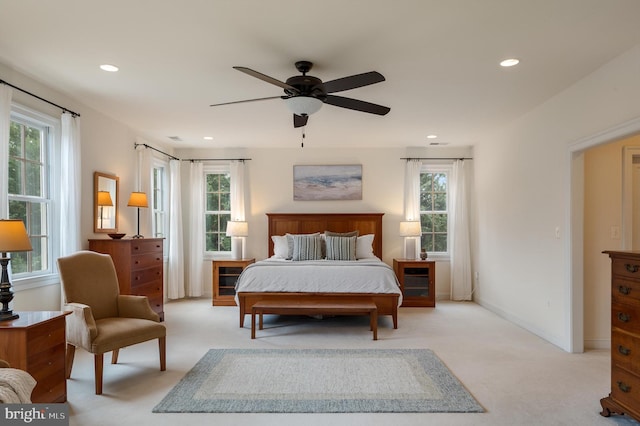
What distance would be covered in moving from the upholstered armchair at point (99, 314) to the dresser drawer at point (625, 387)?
3376 millimetres

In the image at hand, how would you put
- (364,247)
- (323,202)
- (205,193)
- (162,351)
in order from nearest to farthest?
(162,351), (364,247), (323,202), (205,193)

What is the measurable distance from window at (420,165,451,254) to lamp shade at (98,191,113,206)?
16.1ft

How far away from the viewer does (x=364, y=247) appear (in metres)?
6.18

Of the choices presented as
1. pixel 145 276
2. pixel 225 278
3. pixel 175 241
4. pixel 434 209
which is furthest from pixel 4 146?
pixel 434 209

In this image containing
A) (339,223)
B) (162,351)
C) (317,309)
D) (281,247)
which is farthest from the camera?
(339,223)

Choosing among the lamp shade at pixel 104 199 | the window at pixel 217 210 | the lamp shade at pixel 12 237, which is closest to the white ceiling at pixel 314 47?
the lamp shade at pixel 104 199

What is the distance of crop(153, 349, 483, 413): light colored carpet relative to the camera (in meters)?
2.69

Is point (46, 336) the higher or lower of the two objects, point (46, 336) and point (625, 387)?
the higher

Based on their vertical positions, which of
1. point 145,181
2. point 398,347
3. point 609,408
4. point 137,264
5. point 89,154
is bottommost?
point 398,347

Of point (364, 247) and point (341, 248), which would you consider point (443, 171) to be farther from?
point (341, 248)

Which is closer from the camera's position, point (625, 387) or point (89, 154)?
→ point (625, 387)

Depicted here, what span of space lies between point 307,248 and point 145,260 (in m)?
2.27

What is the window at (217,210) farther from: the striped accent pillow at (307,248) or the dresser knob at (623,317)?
the dresser knob at (623,317)

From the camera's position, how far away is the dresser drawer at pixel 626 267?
2.41 meters
